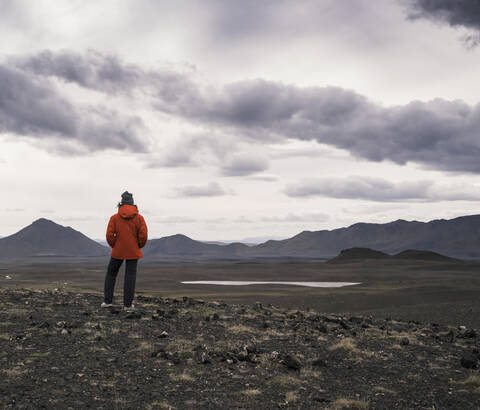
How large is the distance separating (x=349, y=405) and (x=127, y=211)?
25.6 ft

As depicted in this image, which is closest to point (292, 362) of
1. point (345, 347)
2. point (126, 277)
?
point (345, 347)

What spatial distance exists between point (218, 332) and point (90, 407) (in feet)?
17.1

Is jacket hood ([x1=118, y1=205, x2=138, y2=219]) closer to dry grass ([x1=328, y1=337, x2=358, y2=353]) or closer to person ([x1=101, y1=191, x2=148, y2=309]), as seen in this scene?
person ([x1=101, y1=191, x2=148, y2=309])

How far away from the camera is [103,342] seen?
367 inches

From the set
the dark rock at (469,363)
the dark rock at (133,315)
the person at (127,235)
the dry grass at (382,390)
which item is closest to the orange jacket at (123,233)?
the person at (127,235)

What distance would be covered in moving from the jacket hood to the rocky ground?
260cm

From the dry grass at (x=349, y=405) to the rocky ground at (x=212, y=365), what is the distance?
0.02 meters

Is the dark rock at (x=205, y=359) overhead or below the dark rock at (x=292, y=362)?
overhead

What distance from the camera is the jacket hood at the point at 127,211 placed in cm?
1233

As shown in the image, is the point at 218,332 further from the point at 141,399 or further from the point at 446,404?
the point at 446,404

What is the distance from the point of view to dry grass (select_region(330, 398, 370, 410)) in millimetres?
6762

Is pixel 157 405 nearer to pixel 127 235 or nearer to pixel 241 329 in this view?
pixel 241 329

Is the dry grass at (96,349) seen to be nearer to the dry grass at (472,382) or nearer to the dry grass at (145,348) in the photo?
the dry grass at (145,348)

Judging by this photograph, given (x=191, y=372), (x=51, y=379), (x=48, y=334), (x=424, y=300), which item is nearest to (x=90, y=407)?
(x=51, y=379)
